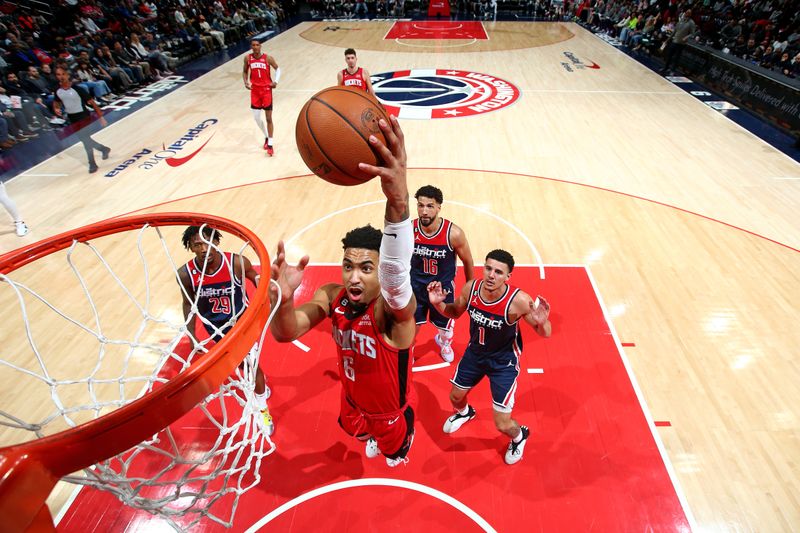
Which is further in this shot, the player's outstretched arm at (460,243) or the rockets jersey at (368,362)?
the player's outstretched arm at (460,243)

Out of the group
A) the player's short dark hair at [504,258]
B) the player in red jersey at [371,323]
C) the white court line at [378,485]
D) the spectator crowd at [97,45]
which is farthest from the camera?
the spectator crowd at [97,45]

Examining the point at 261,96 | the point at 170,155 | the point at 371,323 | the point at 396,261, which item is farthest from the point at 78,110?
the point at 396,261

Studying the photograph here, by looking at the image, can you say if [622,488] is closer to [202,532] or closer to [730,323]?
[730,323]

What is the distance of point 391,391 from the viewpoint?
110 inches

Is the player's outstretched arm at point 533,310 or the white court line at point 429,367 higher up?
the player's outstretched arm at point 533,310

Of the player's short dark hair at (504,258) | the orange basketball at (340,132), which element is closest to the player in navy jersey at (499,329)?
the player's short dark hair at (504,258)

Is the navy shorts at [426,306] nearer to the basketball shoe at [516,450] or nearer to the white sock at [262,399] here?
the basketball shoe at [516,450]

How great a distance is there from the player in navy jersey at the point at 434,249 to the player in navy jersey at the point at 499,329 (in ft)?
2.15

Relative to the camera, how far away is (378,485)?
11.1ft

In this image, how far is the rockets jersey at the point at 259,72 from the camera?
8133 millimetres

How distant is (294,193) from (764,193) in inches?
290

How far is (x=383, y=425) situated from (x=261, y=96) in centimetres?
710

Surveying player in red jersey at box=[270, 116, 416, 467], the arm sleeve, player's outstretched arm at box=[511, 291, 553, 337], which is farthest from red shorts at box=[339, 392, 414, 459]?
the arm sleeve

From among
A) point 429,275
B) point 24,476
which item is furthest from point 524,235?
point 24,476
